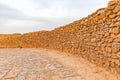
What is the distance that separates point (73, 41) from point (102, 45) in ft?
13.4

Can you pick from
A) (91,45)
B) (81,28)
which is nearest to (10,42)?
(81,28)

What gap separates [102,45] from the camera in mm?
6551

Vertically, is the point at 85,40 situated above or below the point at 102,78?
above

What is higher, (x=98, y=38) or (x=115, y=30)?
(x=115, y=30)

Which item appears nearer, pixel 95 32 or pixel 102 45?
pixel 102 45

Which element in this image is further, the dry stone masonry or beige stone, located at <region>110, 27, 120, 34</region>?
the dry stone masonry

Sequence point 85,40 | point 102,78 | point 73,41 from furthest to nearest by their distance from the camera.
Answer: point 73,41 → point 85,40 → point 102,78

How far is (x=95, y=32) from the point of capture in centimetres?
730

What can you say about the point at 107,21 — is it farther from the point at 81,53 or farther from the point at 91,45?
the point at 81,53

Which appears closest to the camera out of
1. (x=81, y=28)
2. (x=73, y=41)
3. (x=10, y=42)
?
(x=81, y=28)

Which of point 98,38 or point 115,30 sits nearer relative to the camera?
point 115,30

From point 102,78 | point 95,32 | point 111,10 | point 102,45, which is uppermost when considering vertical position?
point 111,10

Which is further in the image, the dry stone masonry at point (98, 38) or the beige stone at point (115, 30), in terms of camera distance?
the dry stone masonry at point (98, 38)

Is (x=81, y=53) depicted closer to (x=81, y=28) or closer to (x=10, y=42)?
(x=81, y=28)
